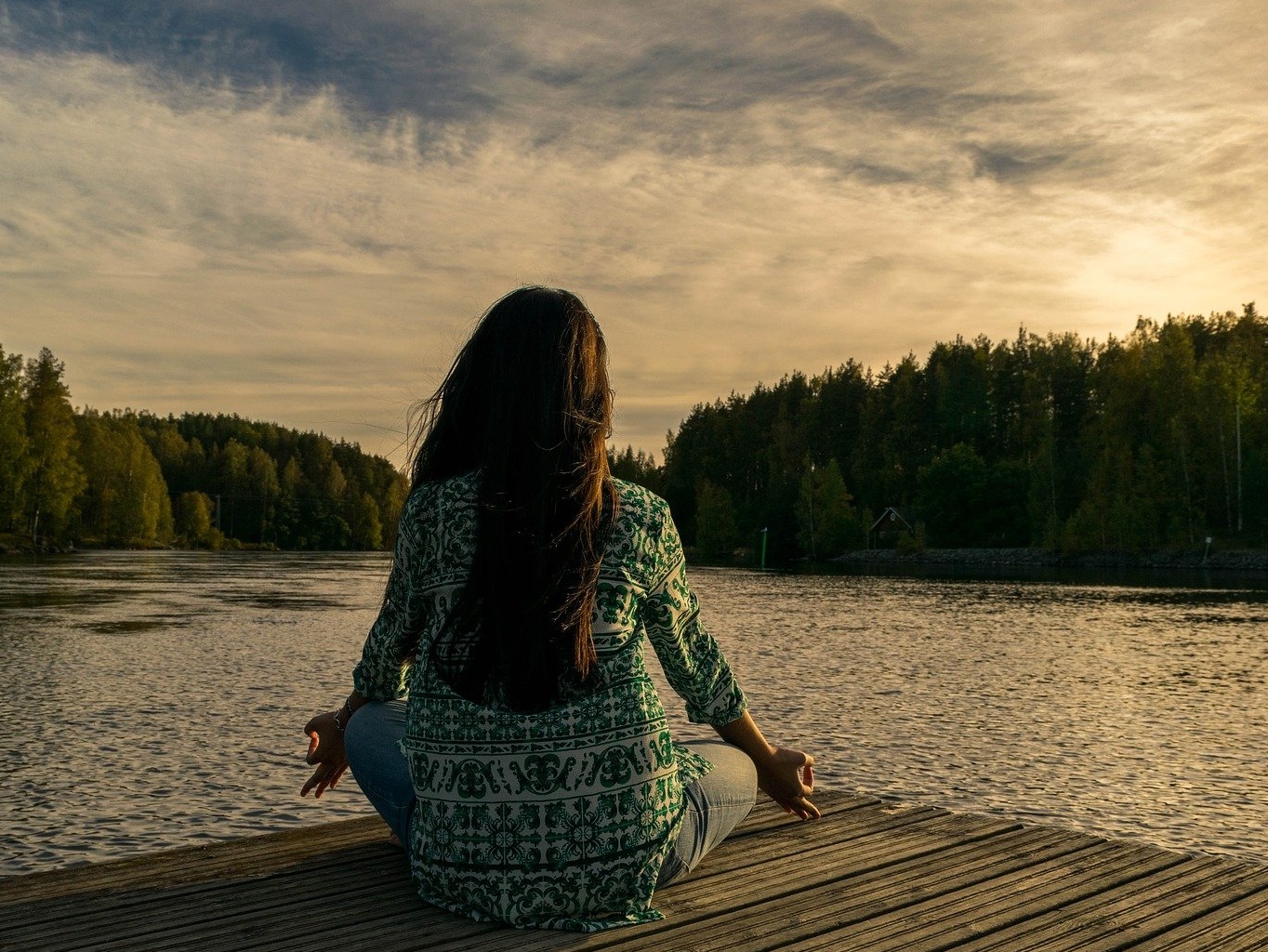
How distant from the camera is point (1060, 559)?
60.3 meters

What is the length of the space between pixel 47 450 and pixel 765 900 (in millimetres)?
73677

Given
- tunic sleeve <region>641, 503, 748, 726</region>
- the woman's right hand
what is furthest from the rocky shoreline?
tunic sleeve <region>641, 503, 748, 726</region>

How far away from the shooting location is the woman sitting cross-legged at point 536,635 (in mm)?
2447

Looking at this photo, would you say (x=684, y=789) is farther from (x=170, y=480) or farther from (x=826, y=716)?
(x=170, y=480)

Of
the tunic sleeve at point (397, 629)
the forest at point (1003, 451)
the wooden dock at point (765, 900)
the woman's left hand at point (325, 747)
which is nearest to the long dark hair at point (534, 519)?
the tunic sleeve at point (397, 629)

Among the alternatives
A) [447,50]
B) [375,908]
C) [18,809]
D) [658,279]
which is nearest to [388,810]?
[375,908]

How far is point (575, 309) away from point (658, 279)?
2118cm

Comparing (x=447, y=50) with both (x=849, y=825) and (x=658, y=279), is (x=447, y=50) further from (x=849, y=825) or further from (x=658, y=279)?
(x=849, y=825)

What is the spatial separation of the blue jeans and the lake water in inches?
112

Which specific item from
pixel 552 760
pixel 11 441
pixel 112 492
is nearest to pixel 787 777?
pixel 552 760

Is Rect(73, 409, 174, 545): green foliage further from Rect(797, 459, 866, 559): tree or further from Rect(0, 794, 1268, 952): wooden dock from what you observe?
Rect(0, 794, 1268, 952): wooden dock

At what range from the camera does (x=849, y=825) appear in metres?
3.98

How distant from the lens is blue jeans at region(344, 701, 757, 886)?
2865 millimetres

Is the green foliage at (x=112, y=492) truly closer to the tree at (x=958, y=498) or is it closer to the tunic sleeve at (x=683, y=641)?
the tree at (x=958, y=498)
